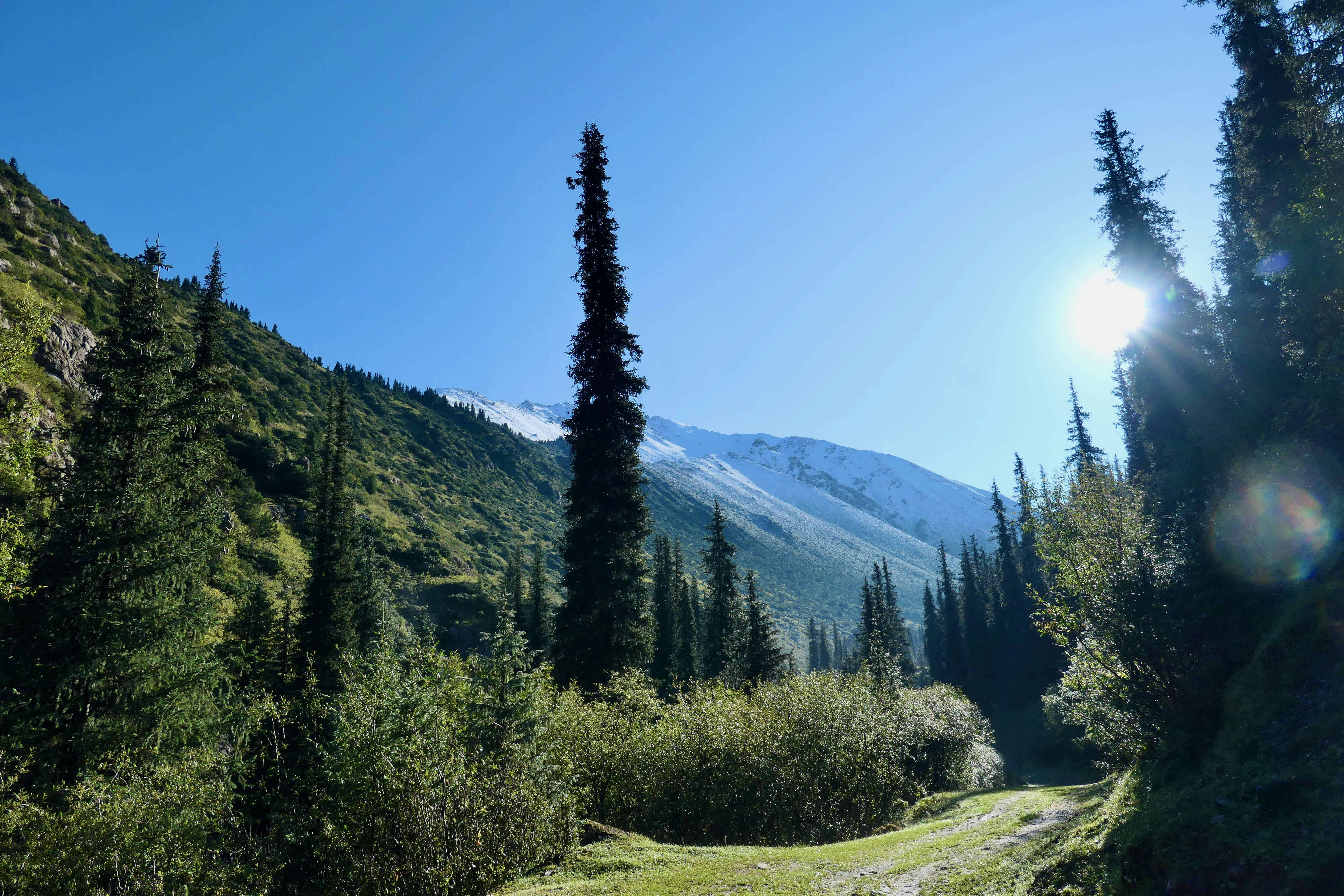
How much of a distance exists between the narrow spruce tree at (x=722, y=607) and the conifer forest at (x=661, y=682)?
1275cm

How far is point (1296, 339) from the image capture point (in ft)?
66.3

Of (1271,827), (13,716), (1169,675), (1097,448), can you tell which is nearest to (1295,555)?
(1169,675)

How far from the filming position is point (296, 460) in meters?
78.5

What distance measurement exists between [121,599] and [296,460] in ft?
235

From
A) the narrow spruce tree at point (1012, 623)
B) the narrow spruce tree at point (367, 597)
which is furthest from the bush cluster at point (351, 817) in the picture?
the narrow spruce tree at point (1012, 623)

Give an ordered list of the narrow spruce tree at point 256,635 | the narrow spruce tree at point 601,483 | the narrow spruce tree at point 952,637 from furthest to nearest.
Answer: the narrow spruce tree at point 952,637 < the narrow spruce tree at point 256,635 < the narrow spruce tree at point 601,483

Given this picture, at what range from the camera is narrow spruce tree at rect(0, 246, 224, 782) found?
1465 centimetres

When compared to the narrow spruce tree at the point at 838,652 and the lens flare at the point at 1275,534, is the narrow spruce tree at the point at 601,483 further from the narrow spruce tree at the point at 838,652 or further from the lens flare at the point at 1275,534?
the narrow spruce tree at the point at 838,652

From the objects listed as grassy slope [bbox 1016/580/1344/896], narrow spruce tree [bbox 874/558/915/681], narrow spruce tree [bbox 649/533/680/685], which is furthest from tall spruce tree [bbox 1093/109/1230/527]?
narrow spruce tree [bbox 874/558/915/681]

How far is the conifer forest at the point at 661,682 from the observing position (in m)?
10.0

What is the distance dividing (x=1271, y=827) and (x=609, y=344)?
22509 mm

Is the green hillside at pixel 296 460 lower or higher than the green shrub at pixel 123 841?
higher

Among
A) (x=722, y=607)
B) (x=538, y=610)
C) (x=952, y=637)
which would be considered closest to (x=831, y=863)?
(x=722, y=607)

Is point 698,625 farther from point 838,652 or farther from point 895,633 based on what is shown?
point 838,652
